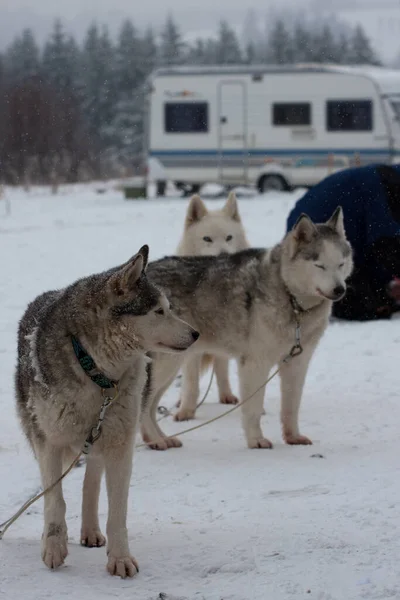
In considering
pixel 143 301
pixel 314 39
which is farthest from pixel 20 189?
pixel 314 39

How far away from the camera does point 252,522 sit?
4.12 m

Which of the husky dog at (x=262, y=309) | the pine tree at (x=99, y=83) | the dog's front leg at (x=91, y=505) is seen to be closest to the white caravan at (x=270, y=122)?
the husky dog at (x=262, y=309)

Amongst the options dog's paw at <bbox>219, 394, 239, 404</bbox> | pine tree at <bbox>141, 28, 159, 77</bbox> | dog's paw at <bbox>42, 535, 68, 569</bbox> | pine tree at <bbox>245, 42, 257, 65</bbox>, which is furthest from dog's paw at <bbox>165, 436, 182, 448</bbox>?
pine tree at <bbox>245, 42, 257, 65</bbox>

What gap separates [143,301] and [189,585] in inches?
41.3

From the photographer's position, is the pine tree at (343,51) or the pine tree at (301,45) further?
the pine tree at (301,45)

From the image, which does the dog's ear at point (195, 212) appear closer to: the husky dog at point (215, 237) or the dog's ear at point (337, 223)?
the husky dog at point (215, 237)

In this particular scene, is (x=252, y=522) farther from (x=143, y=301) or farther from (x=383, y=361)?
(x=383, y=361)

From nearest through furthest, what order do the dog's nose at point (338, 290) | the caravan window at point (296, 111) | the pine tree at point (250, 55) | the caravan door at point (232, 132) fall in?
1. the dog's nose at point (338, 290)
2. the caravan window at point (296, 111)
3. the caravan door at point (232, 132)
4. the pine tree at point (250, 55)

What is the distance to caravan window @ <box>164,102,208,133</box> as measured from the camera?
23.9 meters

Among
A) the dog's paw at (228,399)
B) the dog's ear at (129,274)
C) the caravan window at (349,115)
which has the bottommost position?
the dog's paw at (228,399)

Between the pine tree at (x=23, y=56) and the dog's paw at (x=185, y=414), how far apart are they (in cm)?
5152

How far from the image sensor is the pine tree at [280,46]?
6731 cm

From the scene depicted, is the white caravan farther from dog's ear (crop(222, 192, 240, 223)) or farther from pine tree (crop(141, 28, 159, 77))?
pine tree (crop(141, 28, 159, 77))

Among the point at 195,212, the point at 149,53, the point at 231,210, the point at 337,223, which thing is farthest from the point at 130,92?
the point at 337,223
